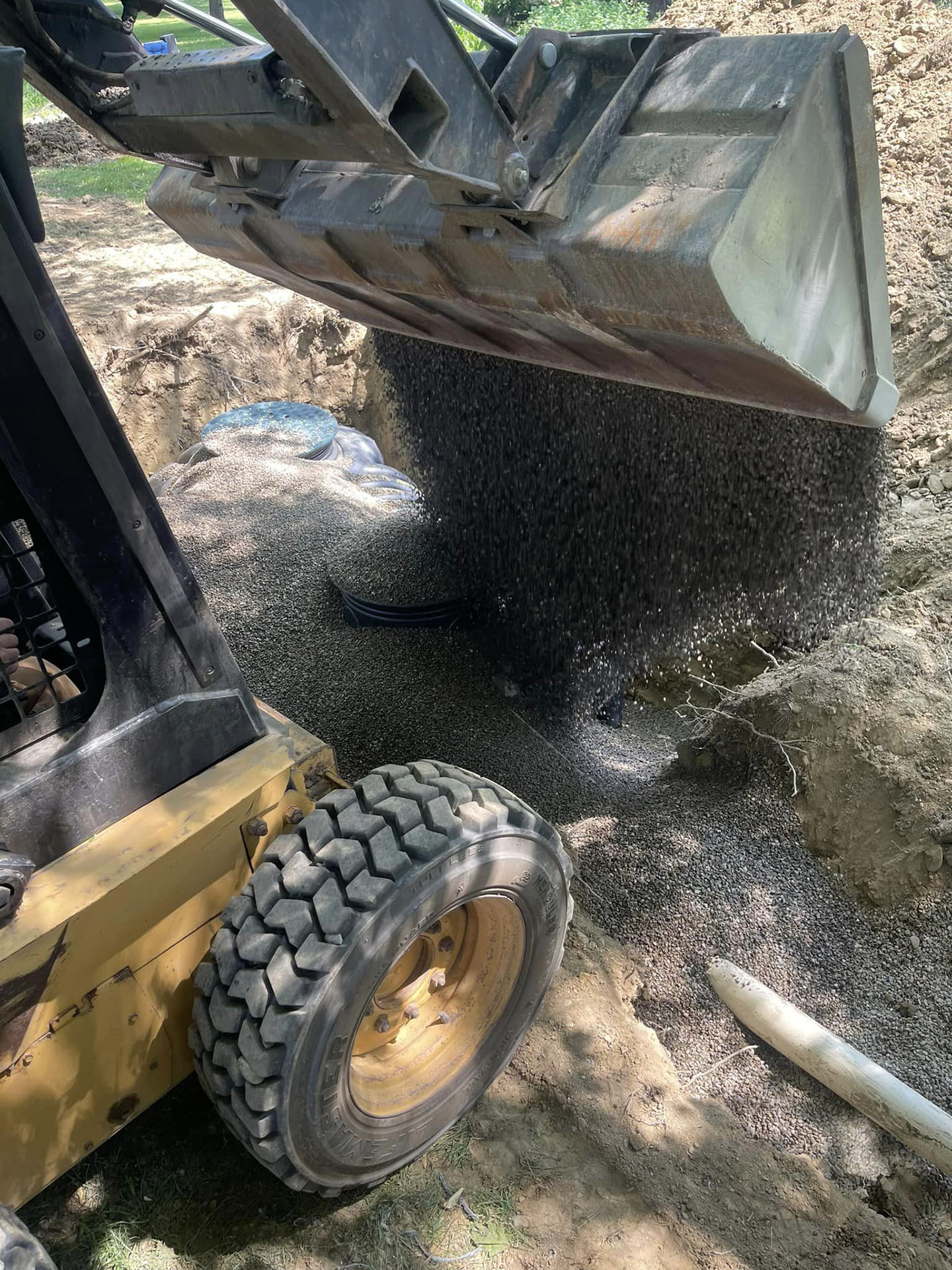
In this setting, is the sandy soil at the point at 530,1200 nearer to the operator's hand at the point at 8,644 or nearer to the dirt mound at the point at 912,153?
the operator's hand at the point at 8,644

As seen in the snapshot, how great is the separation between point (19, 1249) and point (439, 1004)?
46.2 inches

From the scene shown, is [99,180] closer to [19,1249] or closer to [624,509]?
[624,509]

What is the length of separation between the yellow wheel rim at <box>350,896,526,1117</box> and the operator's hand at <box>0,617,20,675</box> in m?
1.26

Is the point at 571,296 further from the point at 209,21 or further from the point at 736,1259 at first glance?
the point at 736,1259

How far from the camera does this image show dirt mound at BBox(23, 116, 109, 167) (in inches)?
466

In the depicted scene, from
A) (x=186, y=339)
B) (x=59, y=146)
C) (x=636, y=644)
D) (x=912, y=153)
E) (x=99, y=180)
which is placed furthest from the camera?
(x=59, y=146)

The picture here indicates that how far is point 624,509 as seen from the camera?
12.4 feet

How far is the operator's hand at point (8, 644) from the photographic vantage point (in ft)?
7.47

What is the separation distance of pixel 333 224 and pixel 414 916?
2.16 m

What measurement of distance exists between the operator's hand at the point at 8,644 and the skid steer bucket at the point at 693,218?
53.1 inches

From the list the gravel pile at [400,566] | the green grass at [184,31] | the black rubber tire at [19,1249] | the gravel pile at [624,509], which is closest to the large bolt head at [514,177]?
the gravel pile at [624,509]

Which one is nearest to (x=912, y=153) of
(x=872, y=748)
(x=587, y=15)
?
(x=872, y=748)

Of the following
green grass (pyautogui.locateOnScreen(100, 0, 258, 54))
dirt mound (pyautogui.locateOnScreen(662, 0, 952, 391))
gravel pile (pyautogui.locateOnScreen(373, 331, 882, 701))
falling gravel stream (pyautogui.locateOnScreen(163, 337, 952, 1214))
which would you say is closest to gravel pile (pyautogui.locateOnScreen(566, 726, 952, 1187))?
falling gravel stream (pyautogui.locateOnScreen(163, 337, 952, 1214))

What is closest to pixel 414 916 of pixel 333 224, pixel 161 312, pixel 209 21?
pixel 333 224
